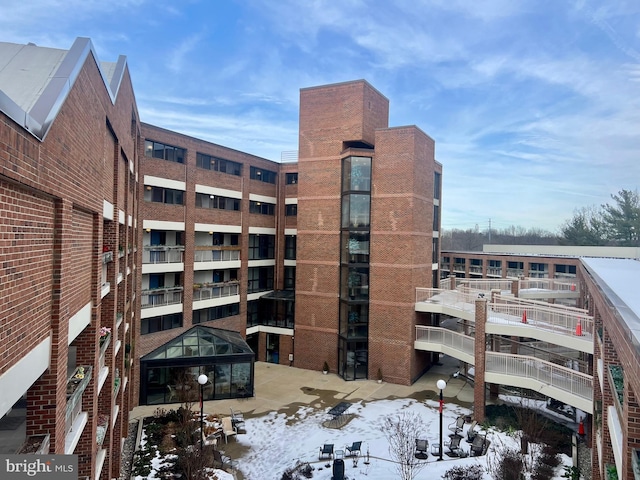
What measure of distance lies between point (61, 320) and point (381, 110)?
22899mm

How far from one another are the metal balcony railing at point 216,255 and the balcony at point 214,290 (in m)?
1.45

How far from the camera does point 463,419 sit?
17.2 meters

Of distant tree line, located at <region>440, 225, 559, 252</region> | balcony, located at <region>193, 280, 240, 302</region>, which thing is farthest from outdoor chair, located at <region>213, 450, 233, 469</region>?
distant tree line, located at <region>440, 225, 559, 252</region>

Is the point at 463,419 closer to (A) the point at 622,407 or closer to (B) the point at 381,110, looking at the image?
(A) the point at 622,407

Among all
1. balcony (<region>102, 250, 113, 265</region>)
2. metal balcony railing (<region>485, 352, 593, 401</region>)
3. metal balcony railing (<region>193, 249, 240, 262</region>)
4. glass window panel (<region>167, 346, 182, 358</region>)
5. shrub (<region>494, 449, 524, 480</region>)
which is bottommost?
shrub (<region>494, 449, 524, 480</region>)

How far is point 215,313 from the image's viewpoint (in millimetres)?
24484

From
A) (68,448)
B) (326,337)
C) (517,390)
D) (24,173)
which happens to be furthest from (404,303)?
(24,173)

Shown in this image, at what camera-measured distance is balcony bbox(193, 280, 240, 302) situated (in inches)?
912

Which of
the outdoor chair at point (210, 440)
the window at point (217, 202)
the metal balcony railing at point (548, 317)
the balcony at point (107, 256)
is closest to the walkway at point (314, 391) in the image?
the outdoor chair at point (210, 440)

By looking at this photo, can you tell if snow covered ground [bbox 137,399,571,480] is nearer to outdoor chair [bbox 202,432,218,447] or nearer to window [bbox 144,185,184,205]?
outdoor chair [bbox 202,432,218,447]

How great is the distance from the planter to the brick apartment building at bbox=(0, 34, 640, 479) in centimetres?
7

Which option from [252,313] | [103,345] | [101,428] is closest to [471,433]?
[101,428]

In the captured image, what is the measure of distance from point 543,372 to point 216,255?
17981mm

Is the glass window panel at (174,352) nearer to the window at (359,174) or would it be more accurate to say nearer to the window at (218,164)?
the window at (218,164)
